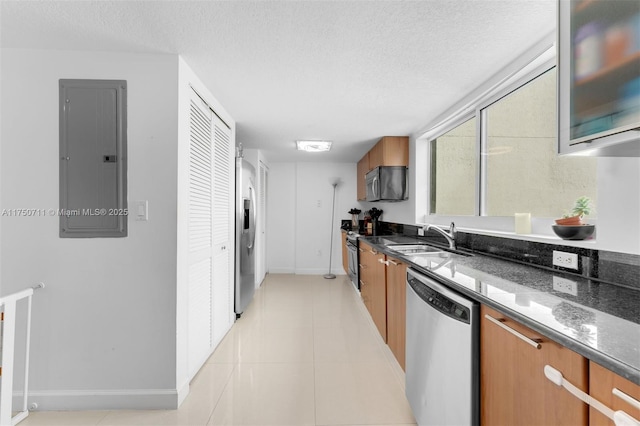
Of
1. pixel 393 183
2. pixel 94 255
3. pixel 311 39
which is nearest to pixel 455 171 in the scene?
pixel 393 183

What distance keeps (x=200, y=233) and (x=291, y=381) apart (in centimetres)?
136

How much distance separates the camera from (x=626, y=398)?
635 millimetres

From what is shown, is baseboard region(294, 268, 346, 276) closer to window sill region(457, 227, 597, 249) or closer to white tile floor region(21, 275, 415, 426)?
white tile floor region(21, 275, 415, 426)

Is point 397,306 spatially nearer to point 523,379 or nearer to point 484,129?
point 523,379

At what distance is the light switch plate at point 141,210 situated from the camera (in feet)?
6.34

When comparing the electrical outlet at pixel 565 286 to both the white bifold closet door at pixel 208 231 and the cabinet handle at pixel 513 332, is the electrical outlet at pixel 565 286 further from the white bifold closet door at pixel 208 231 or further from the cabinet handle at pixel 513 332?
the white bifold closet door at pixel 208 231

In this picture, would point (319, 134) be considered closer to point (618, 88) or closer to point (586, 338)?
point (618, 88)

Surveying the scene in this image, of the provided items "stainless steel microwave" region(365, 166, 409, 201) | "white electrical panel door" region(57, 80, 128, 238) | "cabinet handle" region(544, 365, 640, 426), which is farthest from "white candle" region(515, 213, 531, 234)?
"white electrical panel door" region(57, 80, 128, 238)

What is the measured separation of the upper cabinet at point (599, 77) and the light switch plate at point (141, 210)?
2244 millimetres

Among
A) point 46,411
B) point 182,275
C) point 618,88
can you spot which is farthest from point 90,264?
point 618,88

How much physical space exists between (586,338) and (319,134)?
347cm

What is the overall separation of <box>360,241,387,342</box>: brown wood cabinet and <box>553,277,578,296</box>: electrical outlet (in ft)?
4.49

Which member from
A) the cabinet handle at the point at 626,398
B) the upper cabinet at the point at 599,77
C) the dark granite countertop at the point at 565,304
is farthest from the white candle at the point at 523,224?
the cabinet handle at the point at 626,398

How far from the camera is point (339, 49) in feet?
5.95
